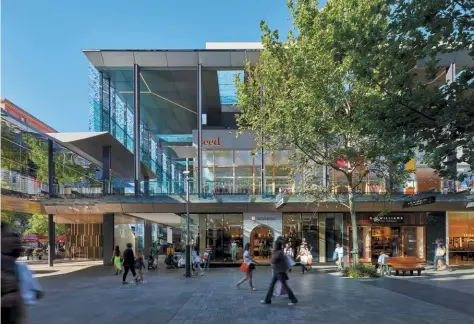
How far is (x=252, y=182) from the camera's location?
27.8 m

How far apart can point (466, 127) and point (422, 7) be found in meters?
2.14

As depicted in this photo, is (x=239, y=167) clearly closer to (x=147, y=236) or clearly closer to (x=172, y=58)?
(x=172, y=58)

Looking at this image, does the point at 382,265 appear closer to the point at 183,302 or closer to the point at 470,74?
the point at 183,302

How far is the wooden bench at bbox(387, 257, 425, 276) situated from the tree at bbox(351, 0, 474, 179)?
13.0 meters

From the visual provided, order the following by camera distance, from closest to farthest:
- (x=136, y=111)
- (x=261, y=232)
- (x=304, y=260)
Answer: (x=304, y=260) < (x=261, y=232) < (x=136, y=111)

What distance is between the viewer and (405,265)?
2006cm

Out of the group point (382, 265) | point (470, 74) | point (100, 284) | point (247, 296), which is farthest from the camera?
point (382, 265)

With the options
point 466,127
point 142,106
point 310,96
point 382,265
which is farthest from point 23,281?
point 142,106

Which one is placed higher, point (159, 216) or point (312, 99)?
point (312, 99)

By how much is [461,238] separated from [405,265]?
918 centimetres

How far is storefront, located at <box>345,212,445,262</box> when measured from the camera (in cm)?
2703

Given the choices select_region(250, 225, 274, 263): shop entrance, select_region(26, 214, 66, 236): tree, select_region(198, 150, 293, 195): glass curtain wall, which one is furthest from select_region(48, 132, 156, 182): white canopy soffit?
select_region(250, 225, 274, 263): shop entrance

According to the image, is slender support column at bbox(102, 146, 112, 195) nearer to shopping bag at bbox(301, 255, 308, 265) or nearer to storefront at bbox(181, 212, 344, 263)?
storefront at bbox(181, 212, 344, 263)

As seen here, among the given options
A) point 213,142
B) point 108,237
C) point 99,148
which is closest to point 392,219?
point 213,142
